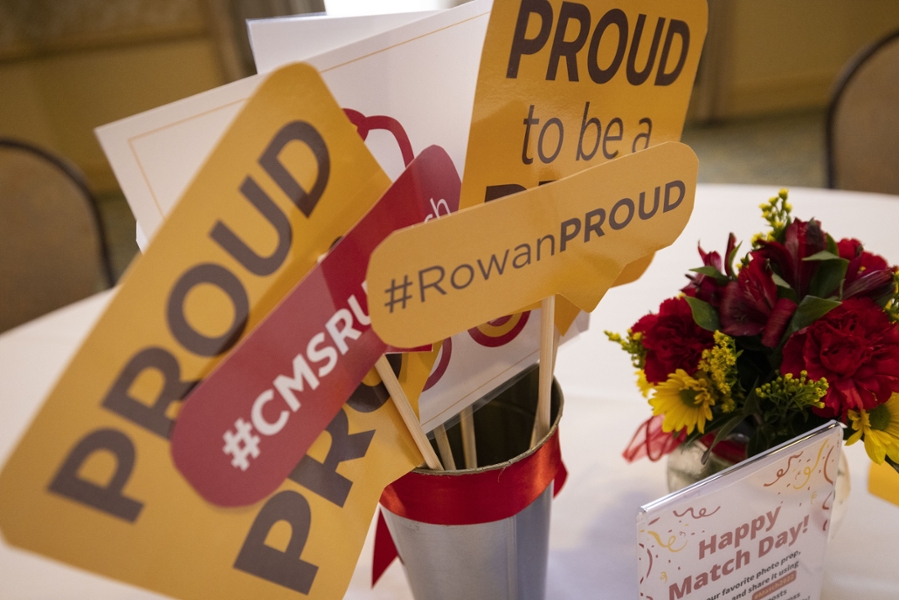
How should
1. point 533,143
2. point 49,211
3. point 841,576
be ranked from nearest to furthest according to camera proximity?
1. point 533,143
2. point 841,576
3. point 49,211

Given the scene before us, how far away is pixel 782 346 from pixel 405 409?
0.85ft

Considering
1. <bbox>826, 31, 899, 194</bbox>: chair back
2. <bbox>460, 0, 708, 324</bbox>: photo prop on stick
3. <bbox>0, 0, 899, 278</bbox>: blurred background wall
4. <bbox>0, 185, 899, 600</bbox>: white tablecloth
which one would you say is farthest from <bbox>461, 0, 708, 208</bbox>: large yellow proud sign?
<bbox>0, 0, 899, 278</bbox>: blurred background wall

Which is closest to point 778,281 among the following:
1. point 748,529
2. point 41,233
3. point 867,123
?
point 748,529

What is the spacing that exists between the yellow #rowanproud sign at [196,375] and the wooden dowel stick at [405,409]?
0.12ft

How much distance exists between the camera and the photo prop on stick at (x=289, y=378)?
0.29 metres

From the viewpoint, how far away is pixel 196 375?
0.30m

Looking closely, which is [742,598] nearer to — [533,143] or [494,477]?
[494,477]

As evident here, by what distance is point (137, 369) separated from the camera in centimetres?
28

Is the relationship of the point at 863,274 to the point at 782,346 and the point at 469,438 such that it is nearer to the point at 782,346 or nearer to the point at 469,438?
the point at 782,346

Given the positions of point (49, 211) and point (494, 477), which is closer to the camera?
point (494, 477)

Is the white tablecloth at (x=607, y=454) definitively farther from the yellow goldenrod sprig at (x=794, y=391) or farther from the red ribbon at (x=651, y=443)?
the yellow goldenrod sprig at (x=794, y=391)

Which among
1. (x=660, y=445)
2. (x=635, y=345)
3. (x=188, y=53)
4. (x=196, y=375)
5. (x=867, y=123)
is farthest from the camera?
(x=188, y=53)

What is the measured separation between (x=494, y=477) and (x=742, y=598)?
0.19m

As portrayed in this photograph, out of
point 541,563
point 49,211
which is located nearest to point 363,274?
point 541,563
